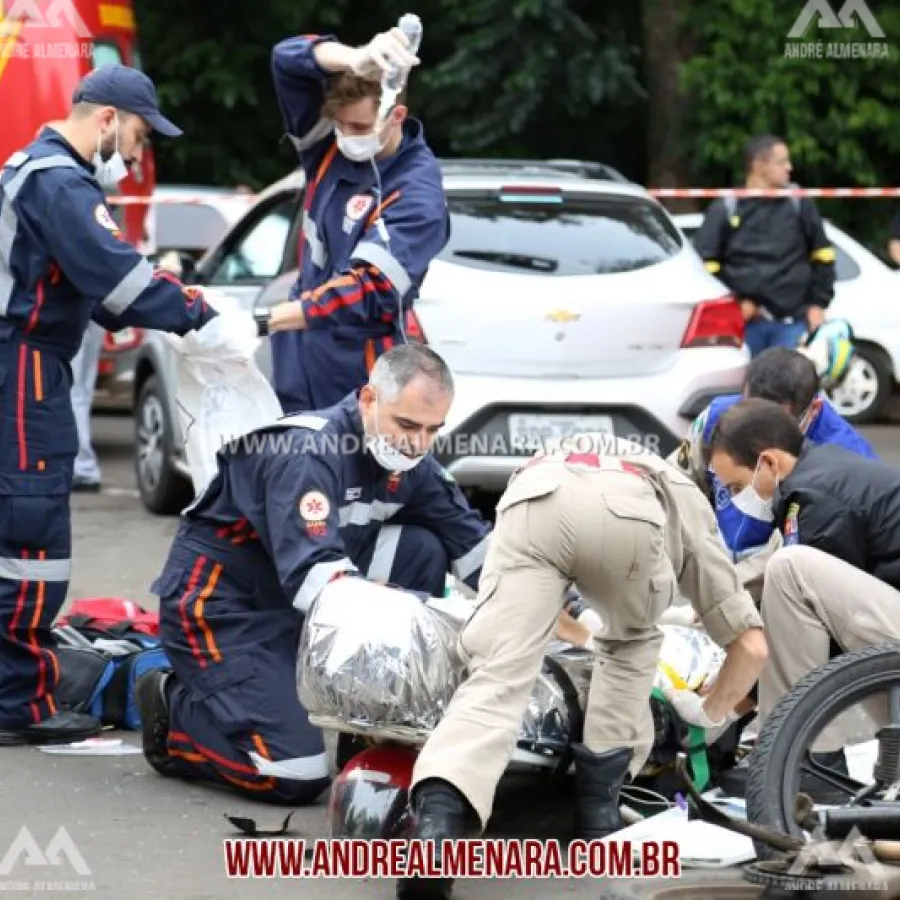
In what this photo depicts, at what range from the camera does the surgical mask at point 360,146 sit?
7281 mm

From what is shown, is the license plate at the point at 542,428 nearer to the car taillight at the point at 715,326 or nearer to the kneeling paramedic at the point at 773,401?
the car taillight at the point at 715,326

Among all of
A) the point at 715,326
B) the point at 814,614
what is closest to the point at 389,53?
the point at 814,614

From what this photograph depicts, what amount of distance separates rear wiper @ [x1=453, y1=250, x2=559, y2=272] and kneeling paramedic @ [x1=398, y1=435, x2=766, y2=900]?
12.7 ft

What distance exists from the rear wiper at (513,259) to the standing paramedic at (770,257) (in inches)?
101

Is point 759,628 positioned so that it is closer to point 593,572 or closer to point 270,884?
point 593,572

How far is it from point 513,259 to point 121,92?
10.3ft

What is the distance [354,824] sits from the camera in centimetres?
551

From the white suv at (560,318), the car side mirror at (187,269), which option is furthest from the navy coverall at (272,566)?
the car side mirror at (187,269)

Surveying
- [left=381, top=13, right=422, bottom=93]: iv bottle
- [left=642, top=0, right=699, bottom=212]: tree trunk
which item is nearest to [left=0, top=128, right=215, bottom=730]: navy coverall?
[left=381, top=13, right=422, bottom=93]: iv bottle

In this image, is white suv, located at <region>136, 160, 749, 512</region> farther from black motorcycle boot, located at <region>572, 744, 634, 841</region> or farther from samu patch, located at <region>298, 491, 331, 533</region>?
black motorcycle boot, located at <region>572, 744, 634, 841</region>

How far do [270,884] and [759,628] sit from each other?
4.66 ft

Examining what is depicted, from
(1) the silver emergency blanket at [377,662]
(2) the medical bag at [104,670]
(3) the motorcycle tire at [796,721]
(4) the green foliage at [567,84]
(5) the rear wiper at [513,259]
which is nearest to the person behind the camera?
(3) the motorcycle tire at [796,721]

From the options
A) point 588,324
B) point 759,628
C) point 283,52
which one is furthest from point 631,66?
point 759,628

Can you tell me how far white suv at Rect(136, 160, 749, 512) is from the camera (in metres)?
9.46
